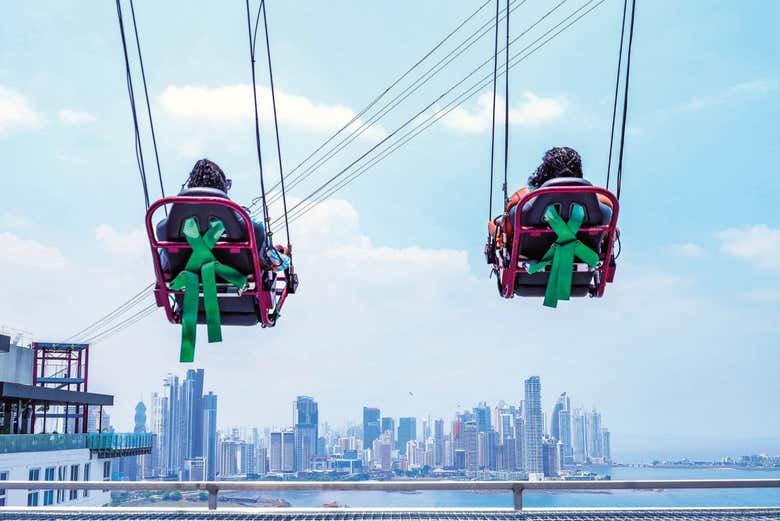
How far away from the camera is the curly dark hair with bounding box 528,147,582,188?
7477 mm

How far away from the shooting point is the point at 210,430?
630ft

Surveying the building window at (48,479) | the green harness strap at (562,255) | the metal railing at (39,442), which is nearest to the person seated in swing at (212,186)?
the green harness strap at (562,255)

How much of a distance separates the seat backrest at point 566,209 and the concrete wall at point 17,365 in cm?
4216

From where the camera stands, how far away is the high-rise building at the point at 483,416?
19050 cm

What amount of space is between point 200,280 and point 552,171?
12.8 ft

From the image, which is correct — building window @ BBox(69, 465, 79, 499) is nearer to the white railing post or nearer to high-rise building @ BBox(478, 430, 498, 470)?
the white railing post

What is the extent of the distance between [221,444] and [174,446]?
16.6 metres

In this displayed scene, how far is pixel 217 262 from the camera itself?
25.2ft

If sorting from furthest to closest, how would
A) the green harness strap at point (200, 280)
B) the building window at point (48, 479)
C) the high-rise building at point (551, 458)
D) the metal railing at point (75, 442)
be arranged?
the high-rise building at point (551, 458) < the building window at point (48, 479) < the metal railing at point (75, 442) < the green harness strap at point (200, 280)

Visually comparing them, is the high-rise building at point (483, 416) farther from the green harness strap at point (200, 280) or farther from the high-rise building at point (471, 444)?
the green harness strap at point (200, 280)

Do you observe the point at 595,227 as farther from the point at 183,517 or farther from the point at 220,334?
the point at 183,517

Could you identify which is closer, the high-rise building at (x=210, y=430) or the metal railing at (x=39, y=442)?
the metal railing at (x=39, y=442)

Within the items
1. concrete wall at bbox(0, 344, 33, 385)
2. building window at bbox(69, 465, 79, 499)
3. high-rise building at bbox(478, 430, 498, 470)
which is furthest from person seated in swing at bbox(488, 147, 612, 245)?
high-rise building at bbox(478, 430, 498, 470)

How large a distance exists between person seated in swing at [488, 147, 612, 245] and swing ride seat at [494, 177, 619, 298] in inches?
4.1
